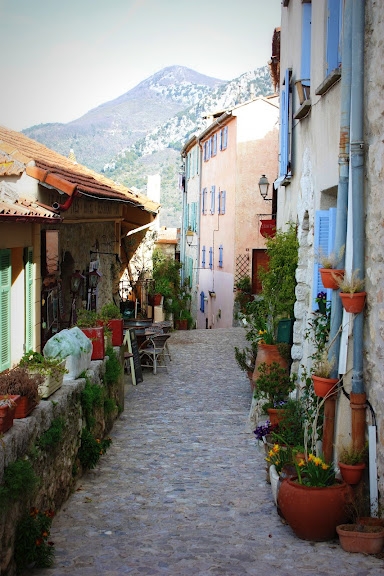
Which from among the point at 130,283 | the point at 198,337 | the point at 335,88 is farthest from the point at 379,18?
the point at 130,283

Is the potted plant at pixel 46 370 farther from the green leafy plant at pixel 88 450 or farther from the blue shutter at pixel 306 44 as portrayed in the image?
the blue shutter at pixel 306 44

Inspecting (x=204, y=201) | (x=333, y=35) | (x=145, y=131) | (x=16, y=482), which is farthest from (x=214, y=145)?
(x=145, y=131)

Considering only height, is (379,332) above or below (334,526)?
above

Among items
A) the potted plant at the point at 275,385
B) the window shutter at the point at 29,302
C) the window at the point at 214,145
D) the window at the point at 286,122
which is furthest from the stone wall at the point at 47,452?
the window at the point at 214,145

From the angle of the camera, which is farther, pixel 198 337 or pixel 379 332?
pixel 198 337

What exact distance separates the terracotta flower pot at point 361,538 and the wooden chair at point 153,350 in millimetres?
10379

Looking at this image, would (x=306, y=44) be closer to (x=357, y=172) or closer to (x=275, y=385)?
(x=275, y=385)

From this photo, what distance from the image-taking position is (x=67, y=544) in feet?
19.5

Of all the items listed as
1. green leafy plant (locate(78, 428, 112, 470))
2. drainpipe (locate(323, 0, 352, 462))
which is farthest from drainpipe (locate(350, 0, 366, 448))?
green leafy plant (locate(78, 428, 112, 470))

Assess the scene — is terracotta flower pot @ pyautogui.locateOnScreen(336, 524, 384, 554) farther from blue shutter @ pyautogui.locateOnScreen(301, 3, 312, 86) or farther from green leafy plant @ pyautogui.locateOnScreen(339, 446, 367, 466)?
blue shutter @ pyautogui.locateOnScreen(301, 3, 312, 86)

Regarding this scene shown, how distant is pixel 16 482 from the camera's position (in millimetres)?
4832

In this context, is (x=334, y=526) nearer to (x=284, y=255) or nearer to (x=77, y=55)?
(x=284, y=255)

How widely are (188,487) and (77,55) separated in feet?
95.8

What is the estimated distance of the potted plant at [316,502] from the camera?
18.7 ft
